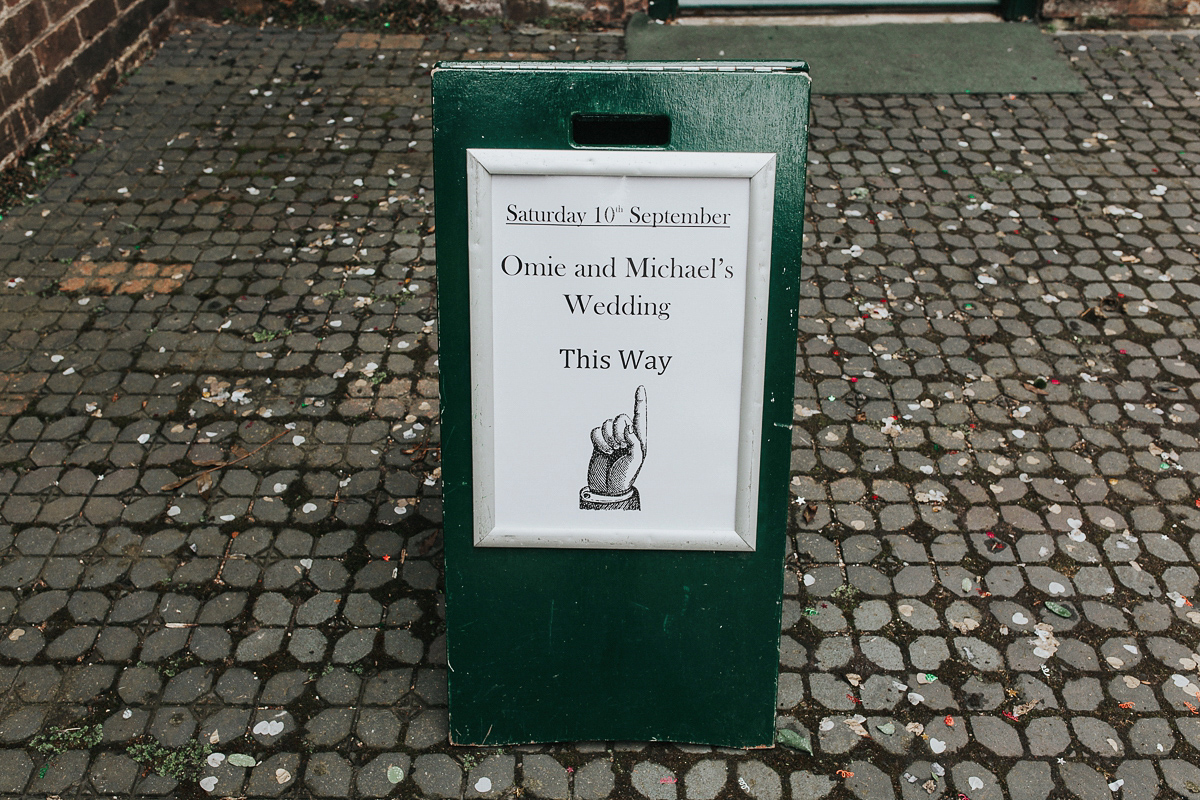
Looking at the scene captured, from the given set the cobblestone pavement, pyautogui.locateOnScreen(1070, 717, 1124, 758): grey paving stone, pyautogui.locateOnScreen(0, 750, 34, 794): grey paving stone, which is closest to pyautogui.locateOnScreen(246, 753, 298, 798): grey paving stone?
the cobblestone pavement

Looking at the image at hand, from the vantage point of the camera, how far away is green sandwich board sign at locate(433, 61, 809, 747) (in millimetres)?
2541

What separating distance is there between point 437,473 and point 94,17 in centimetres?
485

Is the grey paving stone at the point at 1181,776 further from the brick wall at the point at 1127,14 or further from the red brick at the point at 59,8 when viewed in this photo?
the red brick at the point at 59,8

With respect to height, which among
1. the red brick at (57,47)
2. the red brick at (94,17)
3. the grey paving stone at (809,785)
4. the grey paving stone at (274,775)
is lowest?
the grey paving stone at (274,775)

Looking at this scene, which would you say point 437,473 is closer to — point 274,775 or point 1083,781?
point 274,775

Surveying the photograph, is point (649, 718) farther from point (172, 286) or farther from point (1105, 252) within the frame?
point (1105, 252)

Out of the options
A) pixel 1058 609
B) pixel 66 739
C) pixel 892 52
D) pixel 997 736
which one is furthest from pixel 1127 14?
pixel 66 739

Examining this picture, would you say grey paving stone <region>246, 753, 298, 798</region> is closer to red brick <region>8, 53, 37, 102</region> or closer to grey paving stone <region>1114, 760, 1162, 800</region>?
grey paving stone <region>1114, 760, 1162, 800</region>

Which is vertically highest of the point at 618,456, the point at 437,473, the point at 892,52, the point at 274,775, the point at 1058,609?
the point at 892,52

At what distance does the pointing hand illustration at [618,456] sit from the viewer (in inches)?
111

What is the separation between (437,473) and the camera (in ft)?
14.1

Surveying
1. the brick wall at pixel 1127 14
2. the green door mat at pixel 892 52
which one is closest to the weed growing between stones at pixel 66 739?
the green door mat at pixel 892 52

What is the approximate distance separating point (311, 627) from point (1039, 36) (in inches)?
278

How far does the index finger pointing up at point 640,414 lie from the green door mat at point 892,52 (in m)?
5.08
